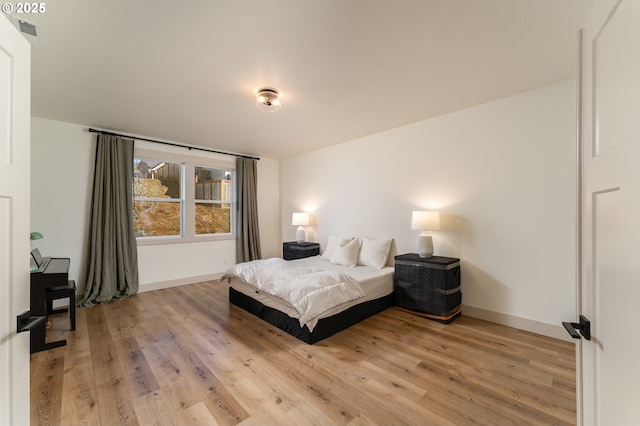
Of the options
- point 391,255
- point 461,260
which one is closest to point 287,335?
point 391,255

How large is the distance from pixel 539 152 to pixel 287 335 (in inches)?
131

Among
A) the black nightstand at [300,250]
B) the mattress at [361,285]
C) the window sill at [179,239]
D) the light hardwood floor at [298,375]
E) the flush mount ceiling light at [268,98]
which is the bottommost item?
the light hardwood floor at [298,375]

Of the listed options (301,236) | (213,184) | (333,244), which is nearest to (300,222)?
(301,236)

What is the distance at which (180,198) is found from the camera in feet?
15.8

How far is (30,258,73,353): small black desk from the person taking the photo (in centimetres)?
242

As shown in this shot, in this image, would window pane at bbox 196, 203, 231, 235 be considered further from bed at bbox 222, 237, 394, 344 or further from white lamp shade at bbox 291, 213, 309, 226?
bed at bbox 222, 237, 394, 344

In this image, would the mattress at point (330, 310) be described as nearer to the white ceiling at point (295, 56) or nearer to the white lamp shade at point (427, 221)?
the white lamp shade at point (427, 221)

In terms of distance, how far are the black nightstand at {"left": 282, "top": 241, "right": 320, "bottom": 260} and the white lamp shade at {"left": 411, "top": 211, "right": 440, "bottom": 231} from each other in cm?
222

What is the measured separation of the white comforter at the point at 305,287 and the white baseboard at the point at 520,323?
1433 millimetres

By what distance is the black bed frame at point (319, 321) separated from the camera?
2.65 metres

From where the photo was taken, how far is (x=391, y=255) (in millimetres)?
4020

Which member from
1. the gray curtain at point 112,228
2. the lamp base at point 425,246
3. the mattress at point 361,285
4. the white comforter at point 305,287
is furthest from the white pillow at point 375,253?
the gray curtain at point 112,228

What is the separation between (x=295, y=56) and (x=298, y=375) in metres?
2.61

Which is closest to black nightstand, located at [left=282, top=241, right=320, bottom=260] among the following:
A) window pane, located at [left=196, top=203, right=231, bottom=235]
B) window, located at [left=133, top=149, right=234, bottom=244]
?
window, located at [left=133, top=149, right=234, bottom=244]
